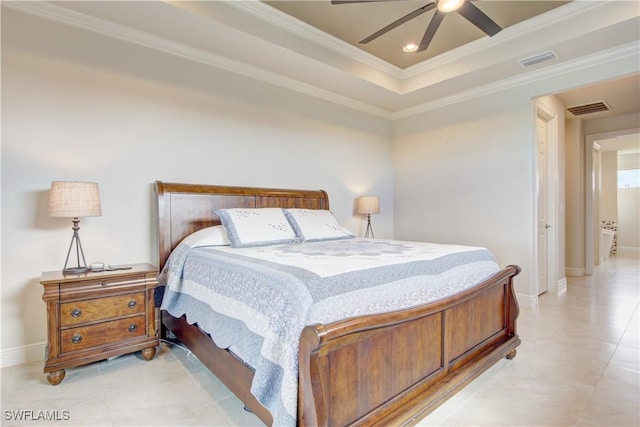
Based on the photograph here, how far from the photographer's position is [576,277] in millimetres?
5266

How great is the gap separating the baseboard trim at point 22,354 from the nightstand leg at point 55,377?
504 millimetres

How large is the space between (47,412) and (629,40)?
511 centimetres

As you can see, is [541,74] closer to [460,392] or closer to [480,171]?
[480,171]

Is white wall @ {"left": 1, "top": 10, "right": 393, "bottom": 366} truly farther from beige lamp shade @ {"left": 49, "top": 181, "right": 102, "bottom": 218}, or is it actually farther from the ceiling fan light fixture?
the ceiling fan light fixture

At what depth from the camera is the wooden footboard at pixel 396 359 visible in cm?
123

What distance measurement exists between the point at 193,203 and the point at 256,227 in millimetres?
702

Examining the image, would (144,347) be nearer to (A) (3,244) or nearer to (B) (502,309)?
(A) (3,244)

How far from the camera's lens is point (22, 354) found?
2.36m

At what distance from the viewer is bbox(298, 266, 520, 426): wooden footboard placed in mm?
1226

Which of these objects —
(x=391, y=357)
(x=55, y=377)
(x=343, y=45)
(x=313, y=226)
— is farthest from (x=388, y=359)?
(x=343, y=45)

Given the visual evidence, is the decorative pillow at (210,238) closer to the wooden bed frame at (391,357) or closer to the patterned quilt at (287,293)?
the patterned quilt at (287,293)

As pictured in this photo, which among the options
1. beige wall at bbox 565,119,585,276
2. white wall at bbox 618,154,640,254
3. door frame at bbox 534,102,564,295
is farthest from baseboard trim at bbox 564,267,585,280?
white wall at bbox 618,154,640,254

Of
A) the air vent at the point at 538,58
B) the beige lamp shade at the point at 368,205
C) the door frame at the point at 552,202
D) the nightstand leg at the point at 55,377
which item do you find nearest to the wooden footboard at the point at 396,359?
the nightstand leg at the point at 55,377

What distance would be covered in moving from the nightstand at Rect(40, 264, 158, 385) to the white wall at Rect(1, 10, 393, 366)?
0.41 m
